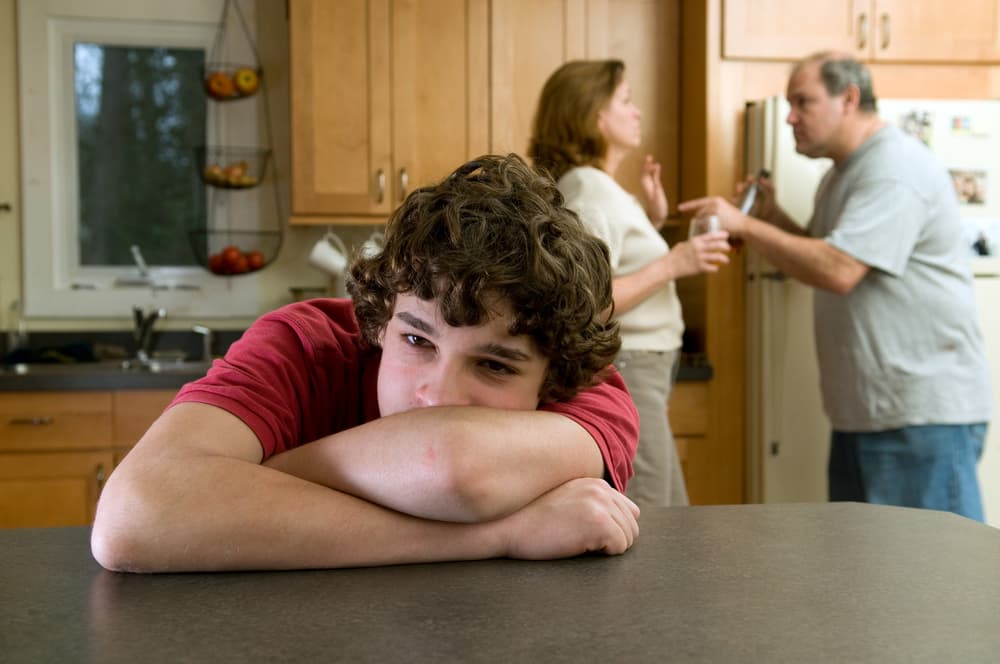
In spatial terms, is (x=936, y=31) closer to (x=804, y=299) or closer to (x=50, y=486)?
(x=804, y=299)

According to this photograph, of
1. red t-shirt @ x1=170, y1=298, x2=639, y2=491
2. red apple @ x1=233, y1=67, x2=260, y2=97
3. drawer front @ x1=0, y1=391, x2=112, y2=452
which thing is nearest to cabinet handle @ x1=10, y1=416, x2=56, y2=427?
drawer front @ x1=0, y1=391, x2=112, y2=452

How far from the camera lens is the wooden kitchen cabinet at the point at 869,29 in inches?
116

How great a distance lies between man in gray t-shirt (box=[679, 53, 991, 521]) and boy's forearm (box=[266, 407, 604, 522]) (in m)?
1.62

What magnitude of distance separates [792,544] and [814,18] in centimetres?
251

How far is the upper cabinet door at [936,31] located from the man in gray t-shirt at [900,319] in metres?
0.76

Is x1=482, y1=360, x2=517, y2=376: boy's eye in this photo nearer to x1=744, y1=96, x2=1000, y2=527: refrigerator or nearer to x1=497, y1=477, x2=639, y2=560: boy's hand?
x1=497, y1=477, x2=639, y2=560: boy's hand

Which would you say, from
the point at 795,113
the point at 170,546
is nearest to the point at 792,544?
the point at 170,546

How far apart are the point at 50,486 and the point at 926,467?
2.22 meters

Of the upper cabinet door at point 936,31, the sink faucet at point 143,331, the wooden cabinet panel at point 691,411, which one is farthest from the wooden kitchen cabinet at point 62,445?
the upper cabinet door at point 936,31

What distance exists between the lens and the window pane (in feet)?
11.1

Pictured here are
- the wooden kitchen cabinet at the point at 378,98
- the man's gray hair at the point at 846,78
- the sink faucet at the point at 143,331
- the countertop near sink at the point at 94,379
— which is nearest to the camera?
the man's gray hair at the point at 846,78

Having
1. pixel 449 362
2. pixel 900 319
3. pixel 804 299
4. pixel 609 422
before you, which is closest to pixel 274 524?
pixel 449 362

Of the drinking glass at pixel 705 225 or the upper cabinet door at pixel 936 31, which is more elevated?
the upper cabinet door at pixel 936 31

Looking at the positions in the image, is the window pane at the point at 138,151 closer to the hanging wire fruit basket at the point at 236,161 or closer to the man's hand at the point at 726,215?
the hanging wire fruit basket at the point at 236,161
